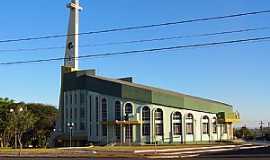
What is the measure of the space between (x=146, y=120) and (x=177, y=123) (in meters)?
6.36

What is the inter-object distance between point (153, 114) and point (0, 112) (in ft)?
92.0

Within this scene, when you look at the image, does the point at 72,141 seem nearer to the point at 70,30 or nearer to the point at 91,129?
the point at 91,129

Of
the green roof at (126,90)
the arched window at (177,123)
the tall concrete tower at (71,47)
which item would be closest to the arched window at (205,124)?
the green roof at (126,90)

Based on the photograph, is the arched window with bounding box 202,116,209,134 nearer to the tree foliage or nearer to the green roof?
the green roof

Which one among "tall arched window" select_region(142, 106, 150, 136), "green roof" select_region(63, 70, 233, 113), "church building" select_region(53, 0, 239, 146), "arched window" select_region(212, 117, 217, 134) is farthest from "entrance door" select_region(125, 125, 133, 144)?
"arched window" select_region(212, 117, 217, 134)

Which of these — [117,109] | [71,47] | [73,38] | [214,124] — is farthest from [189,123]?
[73,38]

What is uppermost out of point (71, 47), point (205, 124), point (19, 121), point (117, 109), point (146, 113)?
point (71, 47)

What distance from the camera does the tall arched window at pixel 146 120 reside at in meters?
91.1

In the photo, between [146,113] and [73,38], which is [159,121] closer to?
[146,113]

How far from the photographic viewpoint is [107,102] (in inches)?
3625

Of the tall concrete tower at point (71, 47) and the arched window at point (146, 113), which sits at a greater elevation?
the tall concrete tower at point (71, 47)

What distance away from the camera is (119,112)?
91375 mm

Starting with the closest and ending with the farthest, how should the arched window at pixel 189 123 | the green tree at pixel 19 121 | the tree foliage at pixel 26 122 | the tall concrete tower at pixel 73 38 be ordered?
the green tree at pixel 19 121 < the tree foliage at pixel 26 122 < the arched window at pixel 189 123 < the tall concrete tower at pixel 73 38

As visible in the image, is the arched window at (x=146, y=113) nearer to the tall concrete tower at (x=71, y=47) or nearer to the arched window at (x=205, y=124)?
the arched window at (x=205, y=124)
